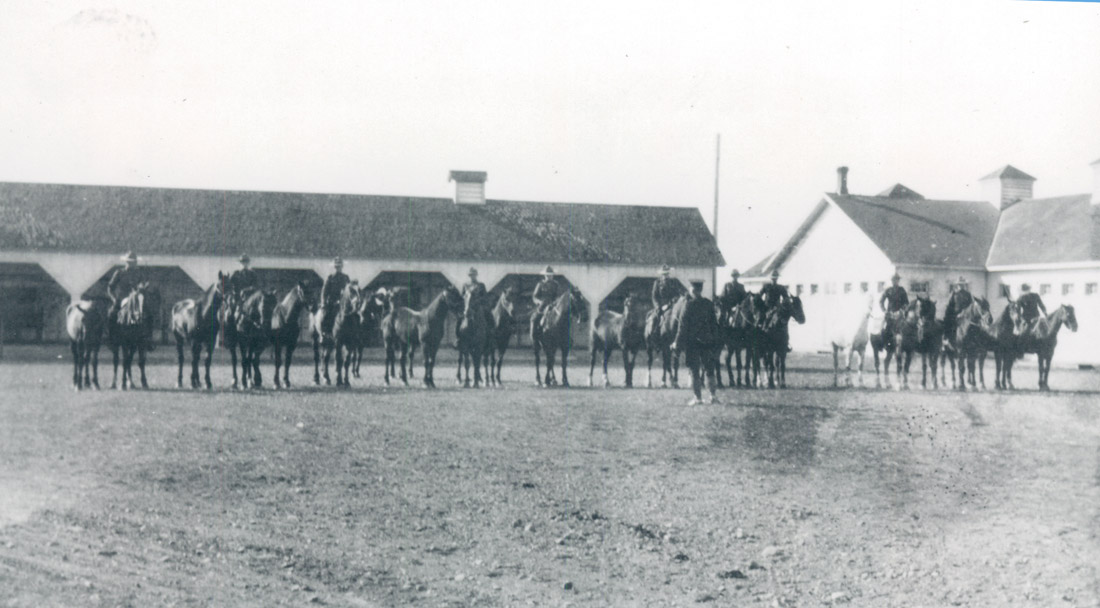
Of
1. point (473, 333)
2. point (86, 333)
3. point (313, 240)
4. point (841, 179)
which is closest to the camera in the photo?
point (841, 179)

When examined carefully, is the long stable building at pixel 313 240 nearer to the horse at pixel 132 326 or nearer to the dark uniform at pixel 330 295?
the dark uniform at pixel 330 295

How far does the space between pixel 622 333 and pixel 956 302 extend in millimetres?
6128

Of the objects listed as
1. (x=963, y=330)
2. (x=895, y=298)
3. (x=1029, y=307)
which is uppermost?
(x=895, y=298)

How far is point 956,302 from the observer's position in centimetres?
1686

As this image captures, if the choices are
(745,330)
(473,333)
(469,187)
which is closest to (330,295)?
(473,333)

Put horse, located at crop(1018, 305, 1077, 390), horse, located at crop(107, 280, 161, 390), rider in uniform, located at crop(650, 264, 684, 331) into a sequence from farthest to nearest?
horse, located at crop(1018, 305, 1077, 390) < rider in uniform, located at crop(650, 264, 684, 331) < horse, located at crop(107, 280, 161, 390)

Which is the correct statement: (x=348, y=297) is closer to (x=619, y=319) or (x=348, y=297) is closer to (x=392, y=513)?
(x=619, y=319)

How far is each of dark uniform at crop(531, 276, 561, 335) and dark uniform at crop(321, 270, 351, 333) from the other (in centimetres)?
350

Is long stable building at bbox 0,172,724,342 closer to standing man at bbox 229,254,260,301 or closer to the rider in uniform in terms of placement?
standing man at bbox 229,254,260,301

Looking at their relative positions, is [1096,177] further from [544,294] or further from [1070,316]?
[544,294]

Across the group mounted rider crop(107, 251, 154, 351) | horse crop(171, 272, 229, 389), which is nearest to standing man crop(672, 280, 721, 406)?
horse crop(171, 272, 229, 389)

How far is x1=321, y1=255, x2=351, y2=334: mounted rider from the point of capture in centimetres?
1637

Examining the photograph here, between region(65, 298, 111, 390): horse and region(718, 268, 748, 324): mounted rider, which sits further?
region(718, 268, 748, 324): mounted rider

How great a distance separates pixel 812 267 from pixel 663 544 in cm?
1098
